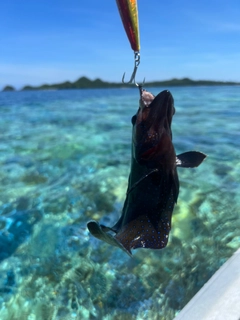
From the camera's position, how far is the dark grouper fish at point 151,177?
2.13 m

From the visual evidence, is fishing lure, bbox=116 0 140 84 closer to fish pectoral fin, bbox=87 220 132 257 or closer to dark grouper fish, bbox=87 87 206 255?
dark grouper fish, bbox=87 87 206 255

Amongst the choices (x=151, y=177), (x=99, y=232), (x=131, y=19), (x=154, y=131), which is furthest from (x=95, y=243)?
(x=131, y=19)

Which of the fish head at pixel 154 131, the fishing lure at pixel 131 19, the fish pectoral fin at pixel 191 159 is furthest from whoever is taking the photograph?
the fish pectoral fin at pixel 191 159

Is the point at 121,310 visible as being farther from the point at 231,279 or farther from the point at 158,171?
the point at 158,171

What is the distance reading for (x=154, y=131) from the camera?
214 cm

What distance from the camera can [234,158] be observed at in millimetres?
7438

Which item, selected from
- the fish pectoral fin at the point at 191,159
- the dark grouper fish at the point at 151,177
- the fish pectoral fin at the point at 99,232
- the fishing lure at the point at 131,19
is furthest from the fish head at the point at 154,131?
the fish pectoral fin at the point at 99,232

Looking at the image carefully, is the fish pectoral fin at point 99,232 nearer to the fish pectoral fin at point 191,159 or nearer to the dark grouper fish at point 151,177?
the dark grouper fish at point 151,177

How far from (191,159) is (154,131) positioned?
44 cm

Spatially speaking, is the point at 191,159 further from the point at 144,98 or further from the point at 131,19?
the point at 131,19

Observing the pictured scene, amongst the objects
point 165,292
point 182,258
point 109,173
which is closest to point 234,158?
point 109,173

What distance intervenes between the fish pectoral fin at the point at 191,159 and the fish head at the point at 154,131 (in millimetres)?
140

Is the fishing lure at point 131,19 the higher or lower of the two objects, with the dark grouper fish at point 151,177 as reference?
higher

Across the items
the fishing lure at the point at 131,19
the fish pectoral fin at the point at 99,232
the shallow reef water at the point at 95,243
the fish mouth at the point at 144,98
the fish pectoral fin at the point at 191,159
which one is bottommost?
the shallow reef water at the point at 95,243
